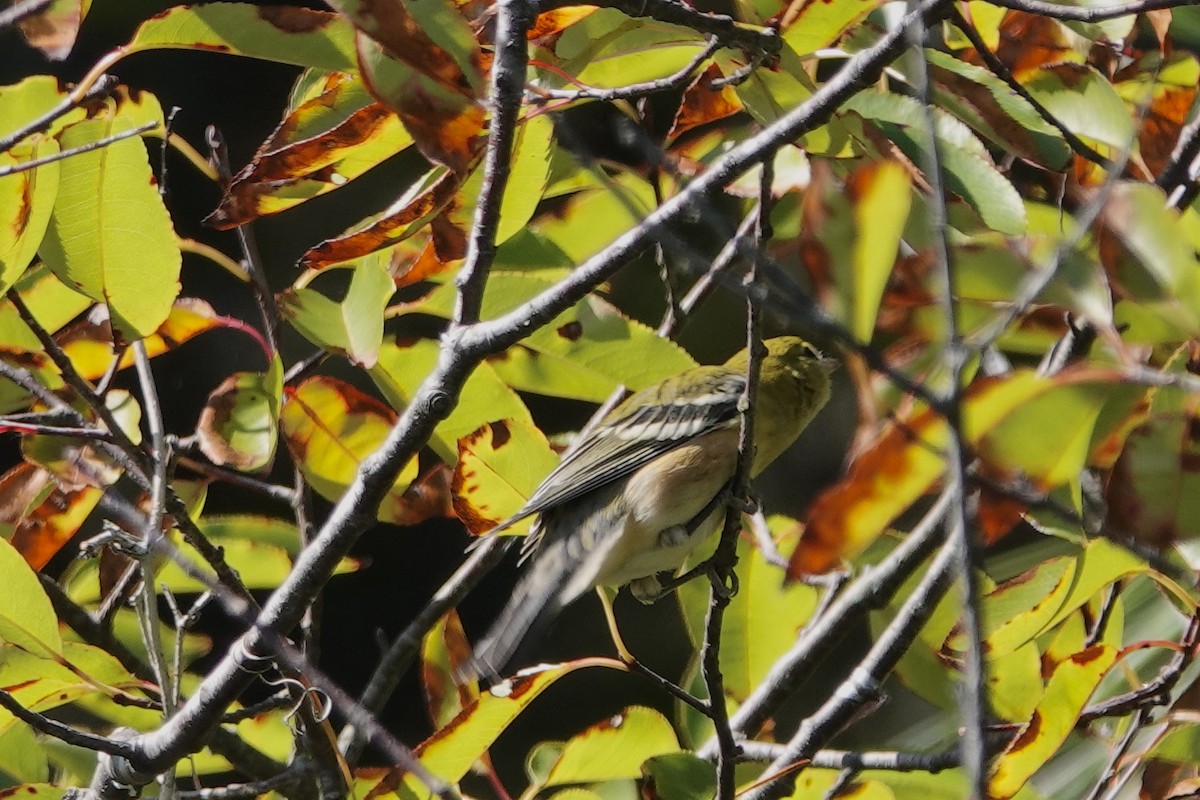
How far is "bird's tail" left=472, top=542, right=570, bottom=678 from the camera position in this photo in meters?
1.85

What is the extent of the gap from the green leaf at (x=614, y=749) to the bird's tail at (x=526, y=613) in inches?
11.2

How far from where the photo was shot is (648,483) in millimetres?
2252

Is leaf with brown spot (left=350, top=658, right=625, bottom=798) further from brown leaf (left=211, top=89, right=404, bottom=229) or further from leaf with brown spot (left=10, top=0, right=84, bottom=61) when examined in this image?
leaf with brown spot (left=10, top=0, right=84, bottom=61)

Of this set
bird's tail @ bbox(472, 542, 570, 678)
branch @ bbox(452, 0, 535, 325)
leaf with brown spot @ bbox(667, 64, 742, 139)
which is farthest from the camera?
bird's tail @ bbox(472, 542, 570, 678)

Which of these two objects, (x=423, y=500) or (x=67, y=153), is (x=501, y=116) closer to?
(x=67, y=153)

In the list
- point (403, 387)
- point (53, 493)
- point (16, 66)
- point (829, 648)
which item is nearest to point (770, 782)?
point (829, 648)

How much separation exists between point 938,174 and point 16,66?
12.1 ft

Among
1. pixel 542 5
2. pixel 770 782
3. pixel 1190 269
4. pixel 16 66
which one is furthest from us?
pixel 16 66

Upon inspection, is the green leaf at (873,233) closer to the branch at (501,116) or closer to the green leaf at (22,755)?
the branch at (501,116)

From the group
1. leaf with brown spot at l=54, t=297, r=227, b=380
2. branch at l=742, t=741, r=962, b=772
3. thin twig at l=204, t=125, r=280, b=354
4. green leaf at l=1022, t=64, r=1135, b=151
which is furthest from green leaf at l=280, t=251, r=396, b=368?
green leaf at l=1022, t=64, r=1135, b=151

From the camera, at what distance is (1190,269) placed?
92 centimetres

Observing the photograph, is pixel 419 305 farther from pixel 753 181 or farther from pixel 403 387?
pixel 753 181

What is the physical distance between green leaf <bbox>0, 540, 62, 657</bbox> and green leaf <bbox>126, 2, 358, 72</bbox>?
57 cm

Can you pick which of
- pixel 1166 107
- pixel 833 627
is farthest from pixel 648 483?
pixel 1166 107
